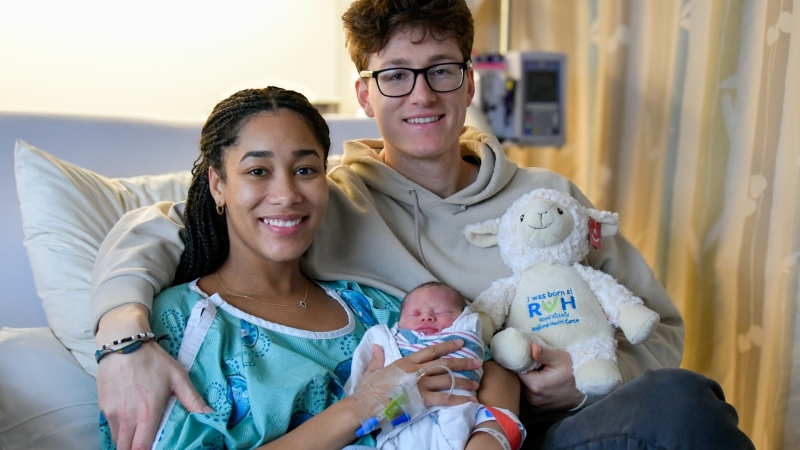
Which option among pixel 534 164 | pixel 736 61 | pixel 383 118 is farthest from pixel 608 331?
pixel 534 164

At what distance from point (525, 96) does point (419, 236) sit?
3.89 feet

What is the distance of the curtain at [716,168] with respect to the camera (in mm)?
1922

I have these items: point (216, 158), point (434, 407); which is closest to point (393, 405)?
point (434, 407)

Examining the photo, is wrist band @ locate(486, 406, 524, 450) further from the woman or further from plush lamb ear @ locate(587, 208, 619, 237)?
plush lamb ear @ locate(587, 208, 619, 237)

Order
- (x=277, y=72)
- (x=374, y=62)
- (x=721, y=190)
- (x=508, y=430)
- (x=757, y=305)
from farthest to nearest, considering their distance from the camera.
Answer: (x=277, y=72), (x=721, y=190), (x=757, y=305), (x=374, y=62), (x=508, y=430)

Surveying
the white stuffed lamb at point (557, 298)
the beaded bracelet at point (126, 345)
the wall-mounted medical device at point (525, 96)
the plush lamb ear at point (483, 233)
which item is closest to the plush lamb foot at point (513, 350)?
the white stuffed lamb at point (557, 298)

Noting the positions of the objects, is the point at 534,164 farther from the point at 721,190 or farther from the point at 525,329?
the point at 525,329

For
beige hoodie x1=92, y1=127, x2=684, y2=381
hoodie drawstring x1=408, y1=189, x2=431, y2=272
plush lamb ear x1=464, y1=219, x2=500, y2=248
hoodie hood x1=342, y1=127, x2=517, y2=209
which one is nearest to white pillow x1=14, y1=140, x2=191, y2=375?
beige hoodie x1=92, y1=127, x2=684, y2=381

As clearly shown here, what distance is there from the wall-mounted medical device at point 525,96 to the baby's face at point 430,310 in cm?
137

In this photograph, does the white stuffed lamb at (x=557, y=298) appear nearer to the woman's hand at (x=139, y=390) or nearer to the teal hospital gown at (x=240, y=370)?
the teal hospital gown at (x=240, y=370)

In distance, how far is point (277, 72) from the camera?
3158 mm

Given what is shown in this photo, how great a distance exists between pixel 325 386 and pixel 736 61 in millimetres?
1505

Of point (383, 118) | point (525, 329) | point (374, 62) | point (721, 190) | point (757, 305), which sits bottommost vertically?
point (757, 305)

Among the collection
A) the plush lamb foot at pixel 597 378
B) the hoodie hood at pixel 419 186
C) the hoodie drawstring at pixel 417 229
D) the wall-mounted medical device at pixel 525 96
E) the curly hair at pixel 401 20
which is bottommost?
the plush lamb foot at pixel 597 378
